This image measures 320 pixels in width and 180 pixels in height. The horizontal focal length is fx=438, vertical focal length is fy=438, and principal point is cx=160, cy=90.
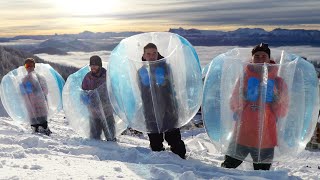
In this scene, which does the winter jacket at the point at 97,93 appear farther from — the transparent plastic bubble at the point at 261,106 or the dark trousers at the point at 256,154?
the dark trousers at the point at 256,154

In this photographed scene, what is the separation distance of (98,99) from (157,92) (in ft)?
6.95

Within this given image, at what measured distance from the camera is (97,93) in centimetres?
802

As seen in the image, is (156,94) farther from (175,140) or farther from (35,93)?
(35,93)

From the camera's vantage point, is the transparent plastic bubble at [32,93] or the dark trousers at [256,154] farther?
the transparent plastic bubble at [32,93]

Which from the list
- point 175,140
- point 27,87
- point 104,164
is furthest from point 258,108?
point 27,87

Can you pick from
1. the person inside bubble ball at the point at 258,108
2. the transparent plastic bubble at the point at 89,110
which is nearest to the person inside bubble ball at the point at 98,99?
the transparent plastic bubble at the point at 89,110

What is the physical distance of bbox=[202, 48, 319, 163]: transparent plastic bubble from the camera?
5523 mm

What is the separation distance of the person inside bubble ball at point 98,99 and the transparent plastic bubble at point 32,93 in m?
2.08

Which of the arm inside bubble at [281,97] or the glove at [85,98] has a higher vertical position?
the arm inside bubble at [281,97]

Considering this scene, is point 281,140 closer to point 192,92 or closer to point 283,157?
point 283,157

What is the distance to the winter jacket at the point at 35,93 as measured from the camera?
9.85 m

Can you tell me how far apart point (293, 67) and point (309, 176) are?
1474 millimetres

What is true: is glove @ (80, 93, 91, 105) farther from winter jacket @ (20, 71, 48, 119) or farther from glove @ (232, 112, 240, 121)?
glove @ (232, 112, 240, 121)

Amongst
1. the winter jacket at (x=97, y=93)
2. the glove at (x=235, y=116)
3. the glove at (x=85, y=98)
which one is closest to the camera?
the glove at (x=235, y=116)
